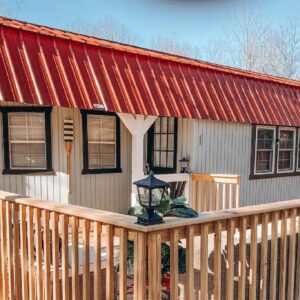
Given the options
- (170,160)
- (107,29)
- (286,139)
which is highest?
(107,29)

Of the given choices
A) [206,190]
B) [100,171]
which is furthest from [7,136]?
[206,190]

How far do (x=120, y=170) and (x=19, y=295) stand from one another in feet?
14.8

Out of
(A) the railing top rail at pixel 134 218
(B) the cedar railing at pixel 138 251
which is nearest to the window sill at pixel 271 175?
(B) the cedar railing at pixel 138 251

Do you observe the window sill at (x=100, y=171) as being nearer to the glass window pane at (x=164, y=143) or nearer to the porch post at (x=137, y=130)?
the porch post at (x=137, y=130)

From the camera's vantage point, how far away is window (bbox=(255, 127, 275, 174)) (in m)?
8.51

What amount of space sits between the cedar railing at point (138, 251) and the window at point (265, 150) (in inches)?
229

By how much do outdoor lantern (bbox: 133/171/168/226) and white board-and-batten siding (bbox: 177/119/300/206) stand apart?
4995mm

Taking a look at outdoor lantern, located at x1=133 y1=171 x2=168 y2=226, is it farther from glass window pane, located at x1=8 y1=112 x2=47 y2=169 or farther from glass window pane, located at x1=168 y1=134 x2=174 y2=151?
glass window pane, located at x1=168 y1=134 x2=174 y2=151

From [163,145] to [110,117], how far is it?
1353mm

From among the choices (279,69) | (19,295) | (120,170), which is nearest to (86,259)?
(19,295)

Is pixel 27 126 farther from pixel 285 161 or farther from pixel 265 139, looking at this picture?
pixel 285 161

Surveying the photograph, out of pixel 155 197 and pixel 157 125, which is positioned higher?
pixel 157 125

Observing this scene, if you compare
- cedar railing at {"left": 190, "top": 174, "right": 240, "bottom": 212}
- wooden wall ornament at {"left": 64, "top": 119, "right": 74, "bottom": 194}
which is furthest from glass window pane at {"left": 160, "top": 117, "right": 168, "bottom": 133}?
wooden wall ornament at {"left": 64, "top": 119, "right": 74, "bottom": 194}

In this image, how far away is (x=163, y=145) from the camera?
24.4ft
